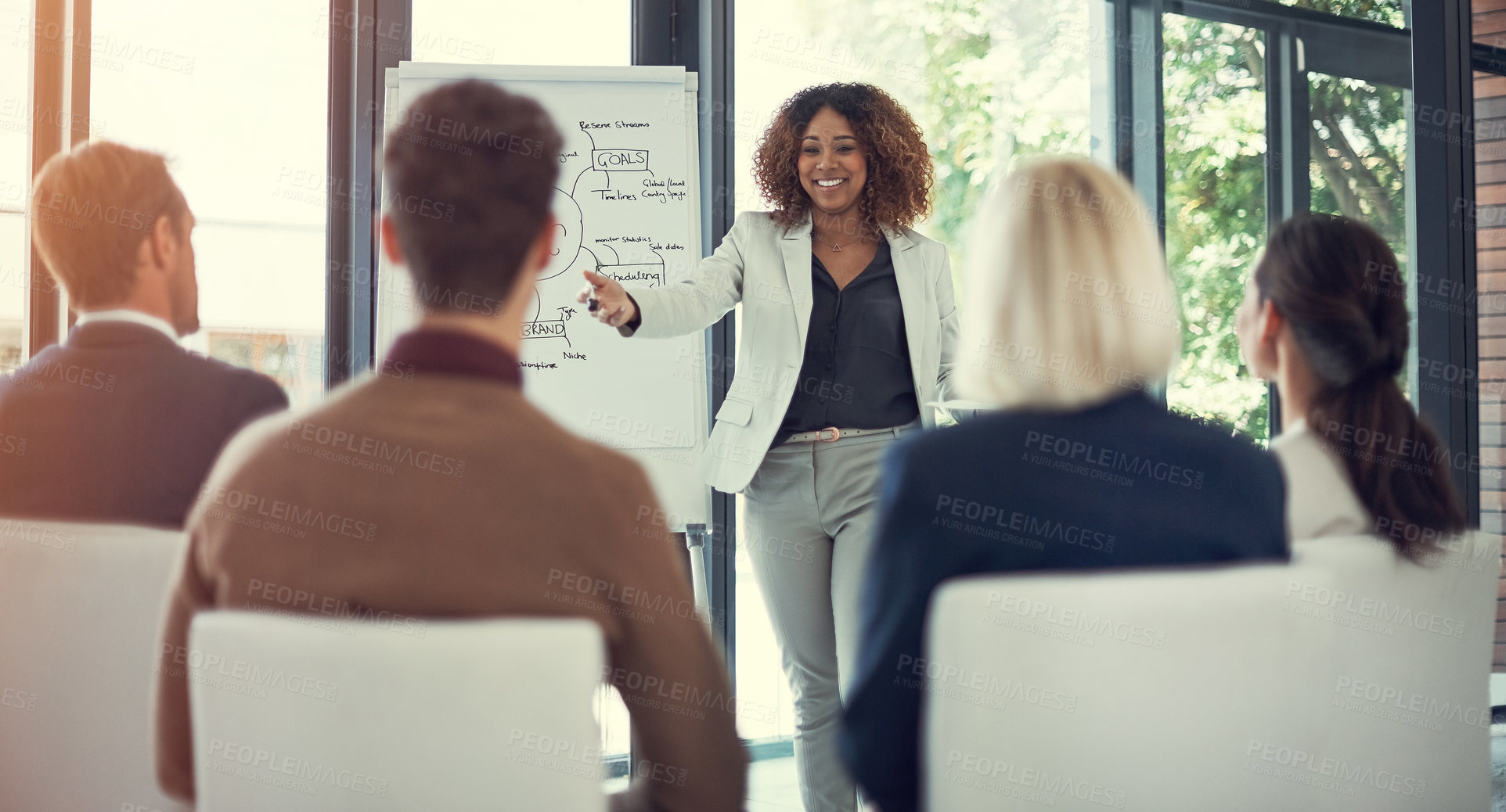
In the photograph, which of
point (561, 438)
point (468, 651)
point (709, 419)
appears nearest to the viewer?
point (468, 651)

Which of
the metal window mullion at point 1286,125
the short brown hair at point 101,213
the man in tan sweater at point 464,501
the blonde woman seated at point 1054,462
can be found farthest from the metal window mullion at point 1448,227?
the short brown hair at point 101,213

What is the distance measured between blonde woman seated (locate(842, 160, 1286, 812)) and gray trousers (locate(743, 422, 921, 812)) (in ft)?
3.27

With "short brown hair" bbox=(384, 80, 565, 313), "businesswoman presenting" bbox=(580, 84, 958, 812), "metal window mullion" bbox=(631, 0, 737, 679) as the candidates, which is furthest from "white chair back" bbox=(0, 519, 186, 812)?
"metal window mullion" bbox=(631, 0, 737, 679)

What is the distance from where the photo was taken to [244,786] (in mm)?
884

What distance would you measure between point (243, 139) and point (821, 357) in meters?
1.51

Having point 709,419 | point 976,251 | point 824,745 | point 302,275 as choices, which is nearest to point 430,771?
point 976,251

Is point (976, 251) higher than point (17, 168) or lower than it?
lower

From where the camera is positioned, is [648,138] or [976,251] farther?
[648,138]

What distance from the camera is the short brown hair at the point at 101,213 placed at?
1458 millimetres

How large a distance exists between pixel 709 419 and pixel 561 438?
222 cm

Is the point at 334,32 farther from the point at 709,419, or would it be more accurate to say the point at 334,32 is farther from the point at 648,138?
the point at 709,419

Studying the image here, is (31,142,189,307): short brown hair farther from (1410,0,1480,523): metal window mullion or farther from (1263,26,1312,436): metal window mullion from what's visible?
(1263,26,1312,436): metal window mullion

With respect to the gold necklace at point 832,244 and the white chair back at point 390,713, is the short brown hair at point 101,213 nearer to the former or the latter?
the white chair back at point 390,713

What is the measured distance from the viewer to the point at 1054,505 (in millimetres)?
1100
